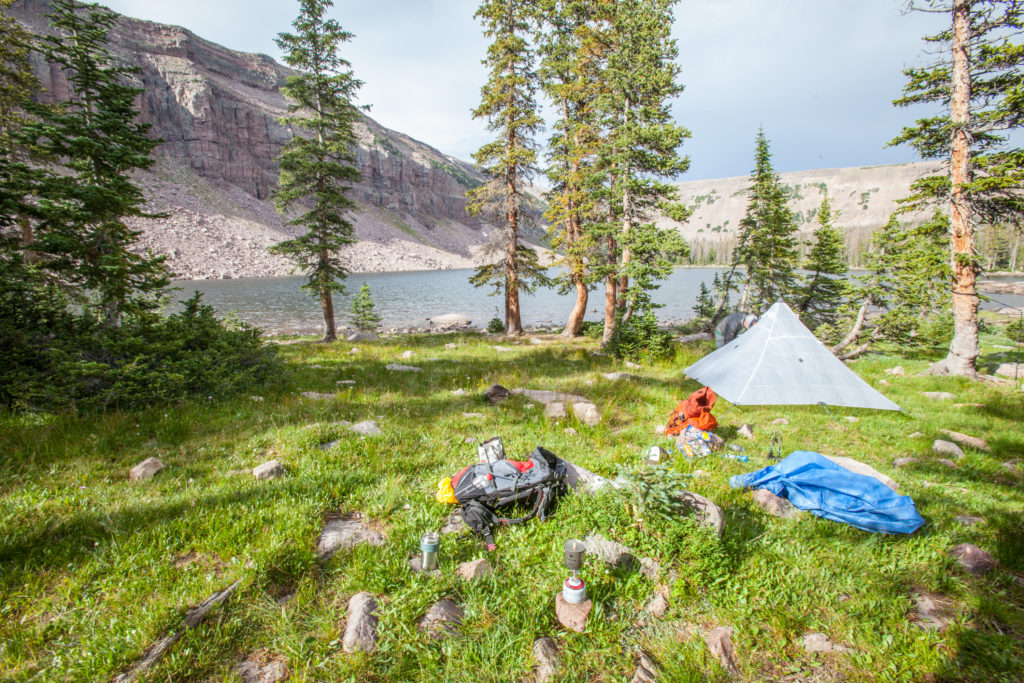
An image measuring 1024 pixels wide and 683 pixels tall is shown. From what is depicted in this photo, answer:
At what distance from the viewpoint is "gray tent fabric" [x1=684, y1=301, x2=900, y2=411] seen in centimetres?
723

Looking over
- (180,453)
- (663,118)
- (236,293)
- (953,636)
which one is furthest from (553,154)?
(236,293)

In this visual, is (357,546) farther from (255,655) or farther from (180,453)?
(180,453)

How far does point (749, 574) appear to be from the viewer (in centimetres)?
365

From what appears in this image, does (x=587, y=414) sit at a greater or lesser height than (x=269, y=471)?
lesser

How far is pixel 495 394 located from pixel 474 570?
5096 millimetres

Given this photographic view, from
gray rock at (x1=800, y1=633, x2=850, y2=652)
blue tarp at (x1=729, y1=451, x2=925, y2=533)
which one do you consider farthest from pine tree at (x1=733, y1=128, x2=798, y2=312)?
gray rock at (x1=800, y1=633, x2=850, y2=652)

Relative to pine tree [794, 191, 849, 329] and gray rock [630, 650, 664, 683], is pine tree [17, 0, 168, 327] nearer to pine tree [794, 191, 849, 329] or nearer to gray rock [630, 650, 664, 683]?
gray rock [630, 650, 664, 683]

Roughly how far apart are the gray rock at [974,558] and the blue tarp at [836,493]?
0.34m

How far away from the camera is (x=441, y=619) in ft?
10.2

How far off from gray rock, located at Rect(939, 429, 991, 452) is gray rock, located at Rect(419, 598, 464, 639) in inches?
355

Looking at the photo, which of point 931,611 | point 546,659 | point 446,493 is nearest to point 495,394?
point 446,493

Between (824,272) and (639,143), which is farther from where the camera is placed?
(824,272)

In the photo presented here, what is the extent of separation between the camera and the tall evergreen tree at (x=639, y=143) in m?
12.9

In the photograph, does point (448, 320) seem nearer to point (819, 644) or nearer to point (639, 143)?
point (639, 143)
